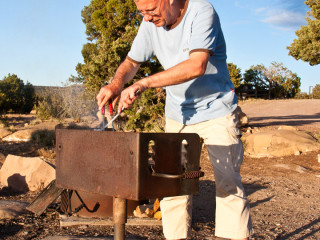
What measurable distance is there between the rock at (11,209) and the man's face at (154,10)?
109 inches

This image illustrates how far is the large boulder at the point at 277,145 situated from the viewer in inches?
332

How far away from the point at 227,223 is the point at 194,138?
0.85 meters

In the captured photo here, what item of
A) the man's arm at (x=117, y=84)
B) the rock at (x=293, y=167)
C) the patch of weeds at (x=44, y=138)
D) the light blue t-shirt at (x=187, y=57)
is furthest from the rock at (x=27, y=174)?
the rock at (x=293, y=167)

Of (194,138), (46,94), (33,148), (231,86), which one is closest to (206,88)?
(231,86)

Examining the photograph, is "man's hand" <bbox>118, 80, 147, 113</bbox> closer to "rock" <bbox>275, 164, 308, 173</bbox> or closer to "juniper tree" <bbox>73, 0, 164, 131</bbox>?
"rock" <bbox>275, 164, 308, 173</bbox>

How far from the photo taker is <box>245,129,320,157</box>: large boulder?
8.45m

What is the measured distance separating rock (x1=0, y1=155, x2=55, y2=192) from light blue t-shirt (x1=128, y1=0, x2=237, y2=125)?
10.5ft

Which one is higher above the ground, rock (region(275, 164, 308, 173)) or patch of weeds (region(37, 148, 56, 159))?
patch of weeds (region(37, 148, 56, 159))

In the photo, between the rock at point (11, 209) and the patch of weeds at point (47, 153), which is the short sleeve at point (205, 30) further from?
the patch of weeds at point (47, 153)

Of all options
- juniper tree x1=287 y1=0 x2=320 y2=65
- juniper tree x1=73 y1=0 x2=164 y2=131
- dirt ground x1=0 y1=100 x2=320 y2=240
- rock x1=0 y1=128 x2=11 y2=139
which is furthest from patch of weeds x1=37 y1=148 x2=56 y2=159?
juniper tree x1=287 y1=0 x2=320 y2=65

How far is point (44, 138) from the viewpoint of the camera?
977 cm

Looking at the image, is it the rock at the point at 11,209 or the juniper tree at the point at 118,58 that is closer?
the rock at the point at 11,209

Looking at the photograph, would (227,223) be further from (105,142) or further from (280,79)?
(280,79)

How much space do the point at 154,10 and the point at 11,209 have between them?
291cm
